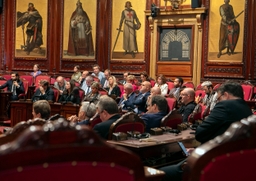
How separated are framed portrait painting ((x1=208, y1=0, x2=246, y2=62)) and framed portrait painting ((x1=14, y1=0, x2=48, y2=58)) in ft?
20.7

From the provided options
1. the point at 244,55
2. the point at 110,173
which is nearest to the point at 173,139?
the point at 110,173

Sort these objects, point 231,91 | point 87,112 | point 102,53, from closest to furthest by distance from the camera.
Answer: point 231,91 → point 87,112 → point 102,53

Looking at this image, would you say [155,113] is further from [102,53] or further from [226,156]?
[102,53]

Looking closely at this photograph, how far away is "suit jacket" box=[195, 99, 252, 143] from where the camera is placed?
3451mm

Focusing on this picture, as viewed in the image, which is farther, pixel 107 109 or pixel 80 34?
pixel 80 34

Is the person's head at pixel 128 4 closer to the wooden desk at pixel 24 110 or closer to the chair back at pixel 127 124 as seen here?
the wooden desk at pixel 24 110

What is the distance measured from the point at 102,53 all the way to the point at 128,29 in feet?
4.14

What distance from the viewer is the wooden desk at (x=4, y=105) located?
10.7 meters

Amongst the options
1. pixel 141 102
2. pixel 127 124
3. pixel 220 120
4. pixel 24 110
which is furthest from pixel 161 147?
pixel 24 110

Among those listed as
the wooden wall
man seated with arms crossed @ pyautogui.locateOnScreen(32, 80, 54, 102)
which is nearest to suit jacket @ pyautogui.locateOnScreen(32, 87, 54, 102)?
man seated with arms crossed @ pyautogui.locateOnScreen(32, 80, 54, 102)

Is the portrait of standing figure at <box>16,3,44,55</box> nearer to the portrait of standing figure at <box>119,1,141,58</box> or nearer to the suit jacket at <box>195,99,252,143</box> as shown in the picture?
the portrait of standing figure at <box>119,1,141,58</box>

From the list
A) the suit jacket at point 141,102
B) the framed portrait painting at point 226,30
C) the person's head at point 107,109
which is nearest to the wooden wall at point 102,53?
the framed portrait painting at point 226,30

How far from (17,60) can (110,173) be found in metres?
15.1

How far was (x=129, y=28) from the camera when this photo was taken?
13.9 m
